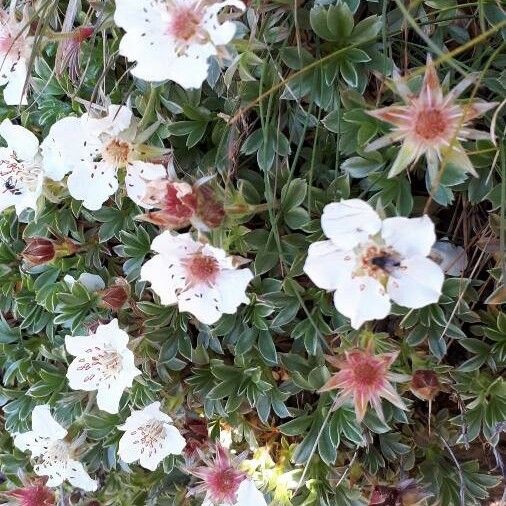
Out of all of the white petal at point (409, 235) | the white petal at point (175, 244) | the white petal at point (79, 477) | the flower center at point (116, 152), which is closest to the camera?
the white petal at point (409, 235)

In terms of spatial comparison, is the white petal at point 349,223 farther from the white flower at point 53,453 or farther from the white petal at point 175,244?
the white flower at point 53,453

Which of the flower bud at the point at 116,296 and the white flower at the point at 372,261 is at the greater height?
the white flower at the point at 372,261

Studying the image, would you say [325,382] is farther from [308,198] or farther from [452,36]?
[452,36]

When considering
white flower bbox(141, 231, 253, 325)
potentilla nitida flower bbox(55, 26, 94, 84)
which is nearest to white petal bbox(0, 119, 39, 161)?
potentilla nitida flower bbox(55, 26, 94, 84)

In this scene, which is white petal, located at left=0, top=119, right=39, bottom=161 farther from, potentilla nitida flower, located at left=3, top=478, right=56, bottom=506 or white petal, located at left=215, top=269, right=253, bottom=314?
potentilla nitida flower, located at left=3, top=478, right=56, bottom=506

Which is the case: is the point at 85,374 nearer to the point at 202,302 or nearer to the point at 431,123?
the point at 202,302

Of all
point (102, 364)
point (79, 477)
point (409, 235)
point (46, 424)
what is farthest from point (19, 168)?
point (409, 235)

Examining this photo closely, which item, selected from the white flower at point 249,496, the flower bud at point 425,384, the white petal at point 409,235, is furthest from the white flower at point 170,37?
the white flower at point 249,496

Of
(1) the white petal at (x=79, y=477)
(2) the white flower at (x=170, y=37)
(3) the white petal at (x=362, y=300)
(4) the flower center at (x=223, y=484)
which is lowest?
(1) the white petal at (x=79, y=477)

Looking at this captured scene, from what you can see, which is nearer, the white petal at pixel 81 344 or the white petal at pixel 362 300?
the white petal at pixel 362 300
